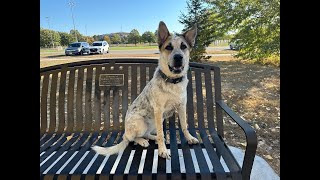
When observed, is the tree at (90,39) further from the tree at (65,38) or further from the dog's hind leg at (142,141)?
the dog's hind leg at (142,141)

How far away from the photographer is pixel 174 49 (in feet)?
7.43

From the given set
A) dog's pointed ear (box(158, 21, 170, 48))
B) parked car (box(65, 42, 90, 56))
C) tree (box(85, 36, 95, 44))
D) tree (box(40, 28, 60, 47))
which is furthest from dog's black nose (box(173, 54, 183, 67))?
tree (box(85, 36, 95, 44))

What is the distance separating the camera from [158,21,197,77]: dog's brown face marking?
2238mm

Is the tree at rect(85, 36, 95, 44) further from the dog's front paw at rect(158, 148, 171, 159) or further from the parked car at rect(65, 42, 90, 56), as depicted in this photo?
the dog's front paw at rect(158, 148, 171, 159)

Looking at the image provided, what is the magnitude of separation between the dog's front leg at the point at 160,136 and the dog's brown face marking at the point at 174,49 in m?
0.36

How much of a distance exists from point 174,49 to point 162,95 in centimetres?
41

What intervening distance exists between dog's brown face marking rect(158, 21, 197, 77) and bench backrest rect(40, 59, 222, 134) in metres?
0.53

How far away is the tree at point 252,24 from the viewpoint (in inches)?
347

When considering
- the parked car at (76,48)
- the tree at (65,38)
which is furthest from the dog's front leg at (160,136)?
the parked car at (76,48)

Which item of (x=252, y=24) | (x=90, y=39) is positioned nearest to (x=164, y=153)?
(x=252, y=24)

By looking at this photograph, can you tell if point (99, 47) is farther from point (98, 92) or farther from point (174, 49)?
point (174, 49)

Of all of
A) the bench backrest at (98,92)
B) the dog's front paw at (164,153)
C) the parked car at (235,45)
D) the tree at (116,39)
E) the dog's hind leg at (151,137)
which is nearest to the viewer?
the dog's front paw at (164,153)

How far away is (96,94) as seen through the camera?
282cm
